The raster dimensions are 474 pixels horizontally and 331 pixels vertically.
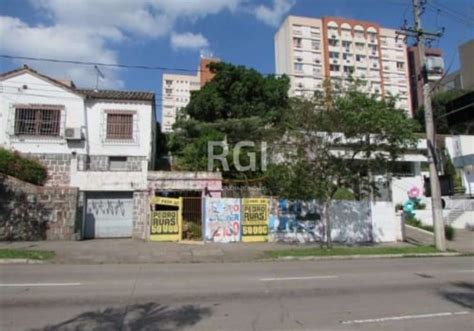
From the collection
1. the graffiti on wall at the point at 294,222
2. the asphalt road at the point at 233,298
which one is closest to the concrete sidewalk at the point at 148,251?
the graffiti on wall at the point at 294,222

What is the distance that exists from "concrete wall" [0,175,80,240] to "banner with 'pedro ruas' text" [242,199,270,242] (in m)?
8.07

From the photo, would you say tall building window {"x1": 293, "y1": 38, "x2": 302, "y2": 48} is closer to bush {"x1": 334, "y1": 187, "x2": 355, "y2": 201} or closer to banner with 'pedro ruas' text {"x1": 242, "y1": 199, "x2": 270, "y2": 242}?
bush {"x1": 334, "y1": 187, "x2": 355, "y2": 201}

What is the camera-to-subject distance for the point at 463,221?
29859mm

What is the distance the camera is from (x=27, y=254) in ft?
47.7

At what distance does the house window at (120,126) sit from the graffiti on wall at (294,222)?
1134 cm

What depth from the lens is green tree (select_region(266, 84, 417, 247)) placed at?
1748cm

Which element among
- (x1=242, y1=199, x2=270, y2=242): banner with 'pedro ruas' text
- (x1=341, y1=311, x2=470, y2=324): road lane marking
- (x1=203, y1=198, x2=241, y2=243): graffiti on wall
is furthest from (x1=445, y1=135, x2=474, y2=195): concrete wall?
(x1=341, y1=311, x2=470, y2=324): road lane marking

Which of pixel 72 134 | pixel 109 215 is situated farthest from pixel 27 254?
pixel 72 134

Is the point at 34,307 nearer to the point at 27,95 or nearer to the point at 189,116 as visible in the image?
the point at 27,95

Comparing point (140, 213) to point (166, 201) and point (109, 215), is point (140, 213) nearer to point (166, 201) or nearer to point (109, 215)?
point (166, 201)

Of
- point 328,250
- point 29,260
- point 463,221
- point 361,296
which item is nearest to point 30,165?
point 29,260

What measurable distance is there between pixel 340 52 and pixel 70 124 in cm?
6753

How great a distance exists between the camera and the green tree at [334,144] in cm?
1748

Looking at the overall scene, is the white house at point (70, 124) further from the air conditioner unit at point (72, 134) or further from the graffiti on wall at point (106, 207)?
the graffiti on wall at point (106, 207)
